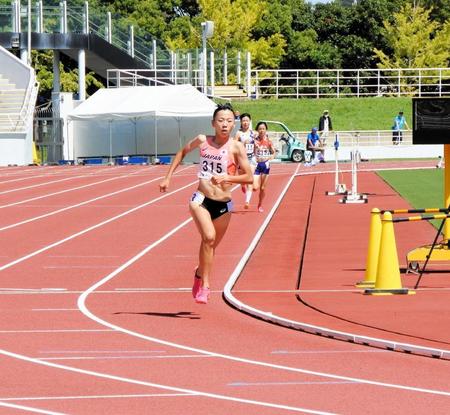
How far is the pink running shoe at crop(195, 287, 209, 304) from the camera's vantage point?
13.8 m

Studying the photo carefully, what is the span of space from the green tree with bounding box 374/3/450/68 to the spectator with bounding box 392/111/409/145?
70.0 feet

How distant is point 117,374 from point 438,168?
1519 inches

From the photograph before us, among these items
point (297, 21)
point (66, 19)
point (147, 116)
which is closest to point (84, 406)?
point (147, 116)

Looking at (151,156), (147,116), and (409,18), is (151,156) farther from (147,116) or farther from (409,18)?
(409,18)

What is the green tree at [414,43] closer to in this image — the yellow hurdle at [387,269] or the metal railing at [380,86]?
the metal railing at [380,86]

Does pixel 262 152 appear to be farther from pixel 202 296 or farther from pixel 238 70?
pixel 238 70

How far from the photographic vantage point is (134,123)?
6006cm

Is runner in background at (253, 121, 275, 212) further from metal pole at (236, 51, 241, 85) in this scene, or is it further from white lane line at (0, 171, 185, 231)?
metal pole at (236, 51, 241, 85)

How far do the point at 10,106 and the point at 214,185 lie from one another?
4824 centimetres

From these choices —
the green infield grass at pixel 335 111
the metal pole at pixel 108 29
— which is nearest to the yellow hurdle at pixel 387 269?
the metal pole at pixel 108 29

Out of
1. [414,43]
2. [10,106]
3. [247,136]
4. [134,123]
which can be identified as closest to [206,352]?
[247,136]

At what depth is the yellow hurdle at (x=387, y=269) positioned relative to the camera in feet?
48.7

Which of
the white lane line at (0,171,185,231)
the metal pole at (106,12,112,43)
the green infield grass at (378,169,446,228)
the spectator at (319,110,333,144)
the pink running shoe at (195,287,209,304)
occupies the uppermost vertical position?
the metal pole at (106,12,112,43)

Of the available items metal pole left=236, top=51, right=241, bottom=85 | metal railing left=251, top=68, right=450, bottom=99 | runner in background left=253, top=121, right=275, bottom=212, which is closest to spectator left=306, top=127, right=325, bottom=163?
metal pole left=236, top=51, right=241, bottom=85
